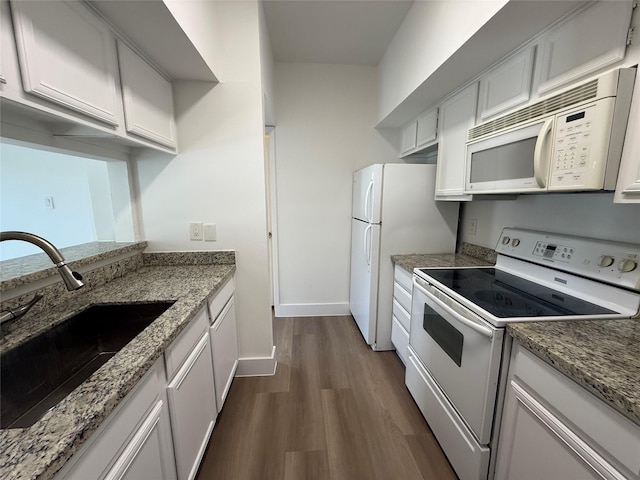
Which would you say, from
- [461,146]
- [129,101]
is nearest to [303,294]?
[461,146]

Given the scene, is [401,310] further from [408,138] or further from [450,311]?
[408,138]

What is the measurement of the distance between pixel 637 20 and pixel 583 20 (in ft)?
0.59

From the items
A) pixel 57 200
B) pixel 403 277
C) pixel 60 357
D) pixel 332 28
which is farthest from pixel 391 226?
pixel 57 200

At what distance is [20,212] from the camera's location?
1584 mm

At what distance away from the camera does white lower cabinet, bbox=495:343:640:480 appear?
2.29 ft

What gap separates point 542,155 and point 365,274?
1.62 metres

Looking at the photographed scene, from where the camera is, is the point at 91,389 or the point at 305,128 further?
the point at 305,128

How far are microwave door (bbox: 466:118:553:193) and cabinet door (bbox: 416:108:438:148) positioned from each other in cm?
63

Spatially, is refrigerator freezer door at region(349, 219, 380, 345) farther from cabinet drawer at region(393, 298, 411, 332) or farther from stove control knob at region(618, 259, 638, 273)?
stove control knob at region(618, 259, 638, 273)

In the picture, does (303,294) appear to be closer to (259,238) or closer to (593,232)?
(259,238)

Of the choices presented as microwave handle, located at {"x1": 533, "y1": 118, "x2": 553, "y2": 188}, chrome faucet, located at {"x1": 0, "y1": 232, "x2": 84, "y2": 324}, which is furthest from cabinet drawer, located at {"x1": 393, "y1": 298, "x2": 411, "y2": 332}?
chrome faucet, located at {"x1": 0, "y1": 232, "x2": 84, "y2": 324}

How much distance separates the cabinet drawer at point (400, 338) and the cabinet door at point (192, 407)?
1378mm

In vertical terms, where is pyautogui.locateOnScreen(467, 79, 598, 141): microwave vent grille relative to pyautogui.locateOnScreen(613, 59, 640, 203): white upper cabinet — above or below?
above

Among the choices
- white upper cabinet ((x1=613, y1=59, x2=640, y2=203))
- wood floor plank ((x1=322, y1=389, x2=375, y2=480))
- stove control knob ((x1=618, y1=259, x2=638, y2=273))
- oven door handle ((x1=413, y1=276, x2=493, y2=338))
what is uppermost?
white upper cabinet ((x1=613, y1=59, x2=640, y2=203))
